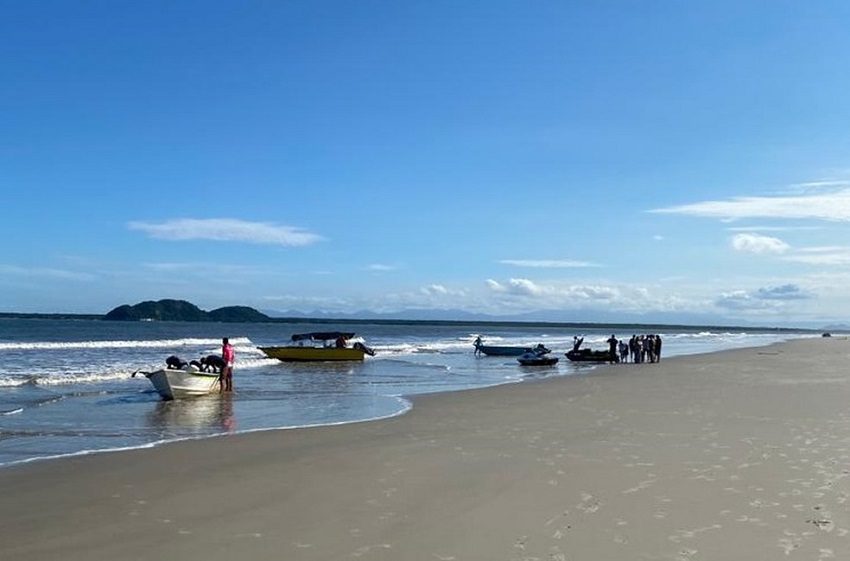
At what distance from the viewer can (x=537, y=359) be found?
4188cm

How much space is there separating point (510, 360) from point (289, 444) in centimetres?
3558

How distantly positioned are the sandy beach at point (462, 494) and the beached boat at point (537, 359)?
24.9 m

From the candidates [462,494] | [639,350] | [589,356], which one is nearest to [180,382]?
[462,494]

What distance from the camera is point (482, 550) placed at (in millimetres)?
6984

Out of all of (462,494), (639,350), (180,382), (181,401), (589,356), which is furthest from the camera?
(589,356)

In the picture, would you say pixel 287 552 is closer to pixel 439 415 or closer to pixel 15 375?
pixel 439 415

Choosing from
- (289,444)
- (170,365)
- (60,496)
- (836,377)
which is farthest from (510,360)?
(60,496)

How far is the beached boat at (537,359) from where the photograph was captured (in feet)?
137

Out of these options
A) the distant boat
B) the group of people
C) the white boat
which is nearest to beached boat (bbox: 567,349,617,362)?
the group of people

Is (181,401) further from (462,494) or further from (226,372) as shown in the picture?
(462,494)

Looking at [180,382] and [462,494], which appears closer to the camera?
[462,494]

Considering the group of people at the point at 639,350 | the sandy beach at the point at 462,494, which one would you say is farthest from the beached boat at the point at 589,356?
the sandy beach at the point at 462,494

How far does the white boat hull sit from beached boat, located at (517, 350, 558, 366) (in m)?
21.2

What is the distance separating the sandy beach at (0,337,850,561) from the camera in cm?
713
